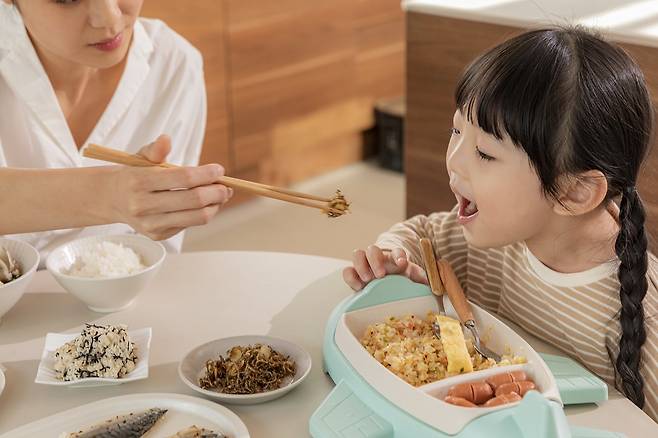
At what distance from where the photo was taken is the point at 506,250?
1652 millimetres

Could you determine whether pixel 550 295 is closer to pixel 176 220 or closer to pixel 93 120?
pixel 176 220

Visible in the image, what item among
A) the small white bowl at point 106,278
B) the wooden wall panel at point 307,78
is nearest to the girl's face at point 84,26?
the small white bowl at point 106,278

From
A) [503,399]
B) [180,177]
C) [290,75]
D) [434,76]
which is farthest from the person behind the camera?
[290,75]

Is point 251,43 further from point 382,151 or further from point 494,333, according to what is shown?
point 494,333

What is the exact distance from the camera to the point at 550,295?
1540 millimetres

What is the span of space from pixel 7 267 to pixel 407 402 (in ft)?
2.39

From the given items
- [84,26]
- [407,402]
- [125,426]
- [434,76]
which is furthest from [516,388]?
[434,76]

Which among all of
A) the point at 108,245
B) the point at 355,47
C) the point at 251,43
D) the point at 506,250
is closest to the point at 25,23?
the point at 108,245

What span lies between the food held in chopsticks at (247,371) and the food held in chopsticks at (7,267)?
0.39 m

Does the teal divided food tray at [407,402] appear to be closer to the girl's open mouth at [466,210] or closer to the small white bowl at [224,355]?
the small white bowl at [224,355]

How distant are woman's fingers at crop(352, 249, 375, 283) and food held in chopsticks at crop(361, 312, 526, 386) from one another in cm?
11

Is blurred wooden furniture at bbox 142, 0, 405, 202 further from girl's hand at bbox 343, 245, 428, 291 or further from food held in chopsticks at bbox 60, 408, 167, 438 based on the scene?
food held in chopsticks at bbox 60, 408, 167, 438

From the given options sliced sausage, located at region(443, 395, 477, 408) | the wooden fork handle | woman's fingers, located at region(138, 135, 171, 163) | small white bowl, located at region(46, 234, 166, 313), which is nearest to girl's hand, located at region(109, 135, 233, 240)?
woman's fingers, located at region(138, 135, 171, 163)

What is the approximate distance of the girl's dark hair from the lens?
1366 mm
